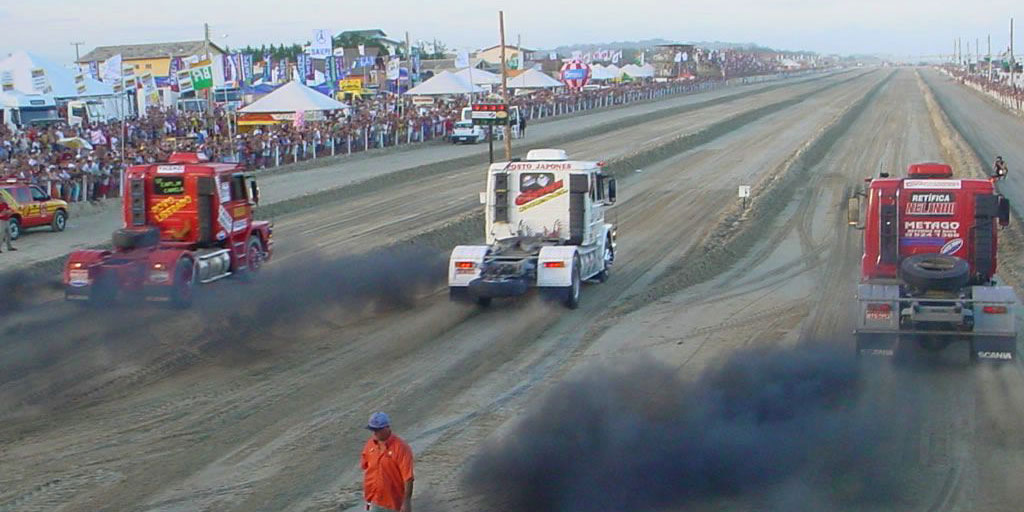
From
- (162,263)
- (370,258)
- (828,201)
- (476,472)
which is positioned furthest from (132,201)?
(828,201)

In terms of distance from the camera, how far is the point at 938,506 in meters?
9.99

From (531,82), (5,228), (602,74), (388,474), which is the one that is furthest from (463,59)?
(388,474)

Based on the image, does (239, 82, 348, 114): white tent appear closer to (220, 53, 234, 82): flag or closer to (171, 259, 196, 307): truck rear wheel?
(220, 53, 234, 82): flag

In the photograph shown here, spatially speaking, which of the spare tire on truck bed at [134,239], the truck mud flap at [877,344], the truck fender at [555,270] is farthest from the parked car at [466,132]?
the truck mud flap at [877,344]

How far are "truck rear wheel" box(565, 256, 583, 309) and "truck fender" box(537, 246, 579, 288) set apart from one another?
0.15 meters

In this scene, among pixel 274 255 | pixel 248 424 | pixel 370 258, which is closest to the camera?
pixel 248 424

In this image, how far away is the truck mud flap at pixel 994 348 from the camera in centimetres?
1392

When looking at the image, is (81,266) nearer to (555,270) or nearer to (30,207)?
(555,270)

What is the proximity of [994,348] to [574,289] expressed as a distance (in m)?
6.87

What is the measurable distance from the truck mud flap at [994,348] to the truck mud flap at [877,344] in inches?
37.8

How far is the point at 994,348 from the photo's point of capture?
1396 centimetres

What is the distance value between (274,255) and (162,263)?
22.1 feet

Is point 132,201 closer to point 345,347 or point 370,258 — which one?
point 370,258

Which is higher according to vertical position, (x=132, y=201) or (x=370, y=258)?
(x=132, y=201)
